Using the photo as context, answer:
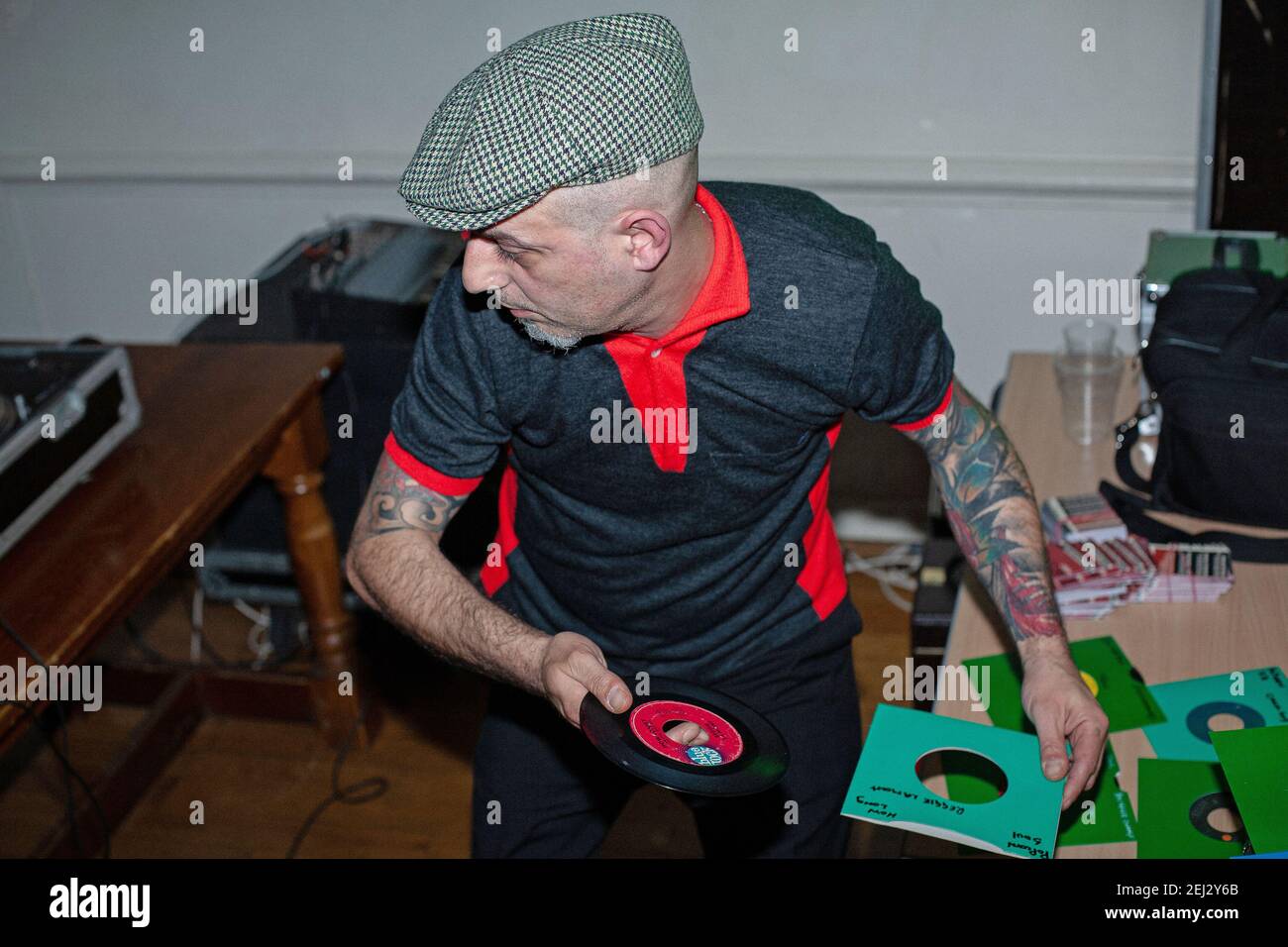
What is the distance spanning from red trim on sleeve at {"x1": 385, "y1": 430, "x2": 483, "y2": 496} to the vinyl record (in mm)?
381

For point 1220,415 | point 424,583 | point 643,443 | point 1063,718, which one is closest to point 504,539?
point 424,583

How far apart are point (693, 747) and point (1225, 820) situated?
2.06ft

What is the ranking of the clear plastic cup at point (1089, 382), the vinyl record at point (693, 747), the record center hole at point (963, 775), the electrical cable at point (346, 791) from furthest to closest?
1. the electrical cable at point (346, 791)
2. the clear plastic cup at point (1089, 382)
3. the record center hole at point (963, 775)
4. the vinyl record at point (693, 747)

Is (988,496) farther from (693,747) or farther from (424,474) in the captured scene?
(424,474)

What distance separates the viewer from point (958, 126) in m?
2.82

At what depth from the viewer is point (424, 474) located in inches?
64.5

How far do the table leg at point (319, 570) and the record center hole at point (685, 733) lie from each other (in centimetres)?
132

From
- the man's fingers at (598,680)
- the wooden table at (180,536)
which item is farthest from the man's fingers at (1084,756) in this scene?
the wooden table at (180,536)

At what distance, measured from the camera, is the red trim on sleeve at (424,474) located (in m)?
1.64

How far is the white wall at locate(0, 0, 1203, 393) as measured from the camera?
2.74 m

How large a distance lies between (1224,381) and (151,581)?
1.68 meters

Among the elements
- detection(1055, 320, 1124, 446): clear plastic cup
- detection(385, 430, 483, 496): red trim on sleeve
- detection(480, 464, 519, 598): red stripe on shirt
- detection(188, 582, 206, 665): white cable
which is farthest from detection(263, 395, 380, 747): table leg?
detection(1055, 320, 1124, 446): clear plastic cup

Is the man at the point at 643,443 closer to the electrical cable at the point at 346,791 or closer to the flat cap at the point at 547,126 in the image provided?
the flat cap at the point at 547,126

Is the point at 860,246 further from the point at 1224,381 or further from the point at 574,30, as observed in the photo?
the point at 1224,381
